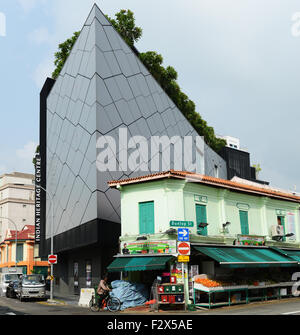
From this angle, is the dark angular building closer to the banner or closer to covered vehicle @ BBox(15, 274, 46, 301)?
the banner

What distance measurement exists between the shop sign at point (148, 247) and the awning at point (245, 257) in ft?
4.44

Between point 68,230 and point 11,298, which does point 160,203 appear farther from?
point 11,298

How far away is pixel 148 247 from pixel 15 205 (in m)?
65.1

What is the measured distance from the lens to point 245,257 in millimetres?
23844

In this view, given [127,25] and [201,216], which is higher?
[127,25]

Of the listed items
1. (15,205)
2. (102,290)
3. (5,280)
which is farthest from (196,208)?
(15,205)

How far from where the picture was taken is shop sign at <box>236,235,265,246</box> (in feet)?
84.8

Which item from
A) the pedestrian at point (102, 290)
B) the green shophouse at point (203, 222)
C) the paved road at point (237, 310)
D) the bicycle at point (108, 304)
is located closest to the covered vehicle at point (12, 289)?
the paved road at point (237, 310)

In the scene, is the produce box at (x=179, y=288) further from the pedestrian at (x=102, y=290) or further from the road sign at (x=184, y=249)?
the pedestrian at (x=102, y=290)

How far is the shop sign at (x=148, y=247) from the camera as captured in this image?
73.5 feet

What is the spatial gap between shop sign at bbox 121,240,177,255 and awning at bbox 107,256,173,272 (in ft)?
1.47

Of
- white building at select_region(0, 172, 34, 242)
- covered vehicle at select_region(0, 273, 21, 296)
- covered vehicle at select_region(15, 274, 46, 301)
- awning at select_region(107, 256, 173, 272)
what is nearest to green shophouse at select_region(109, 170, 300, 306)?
awning at select_region(107, 256, 173, 272)

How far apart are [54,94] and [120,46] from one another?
9203 millimetres

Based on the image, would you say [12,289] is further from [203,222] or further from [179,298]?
[179,298]
